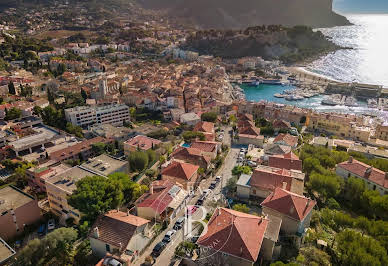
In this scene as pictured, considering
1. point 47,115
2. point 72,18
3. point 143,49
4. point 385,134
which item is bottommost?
point 385,134

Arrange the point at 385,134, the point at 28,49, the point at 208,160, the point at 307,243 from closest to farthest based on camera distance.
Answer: the point at 307,243 → the point at 208,160 → the point at 385,134 → the point at 28,49

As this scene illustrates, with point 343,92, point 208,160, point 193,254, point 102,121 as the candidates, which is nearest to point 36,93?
point 102,121

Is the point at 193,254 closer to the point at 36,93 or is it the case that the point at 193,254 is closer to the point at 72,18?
the point at 36,93

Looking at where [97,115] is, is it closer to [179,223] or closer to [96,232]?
[179,223]

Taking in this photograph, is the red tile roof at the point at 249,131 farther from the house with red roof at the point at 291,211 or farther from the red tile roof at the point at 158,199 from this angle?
the house with red roof at the point at 291,211

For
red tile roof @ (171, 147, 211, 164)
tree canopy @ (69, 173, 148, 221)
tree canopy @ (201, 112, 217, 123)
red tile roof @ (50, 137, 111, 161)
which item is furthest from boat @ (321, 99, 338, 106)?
tree canopy @ (69, 173, 148, 221)

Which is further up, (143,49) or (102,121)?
(143,49)

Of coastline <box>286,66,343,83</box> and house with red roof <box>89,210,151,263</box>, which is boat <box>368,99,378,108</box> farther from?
house with red roof <box>89,210,151,263</box>

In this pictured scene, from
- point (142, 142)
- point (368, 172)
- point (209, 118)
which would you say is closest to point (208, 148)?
point (142, 142)
